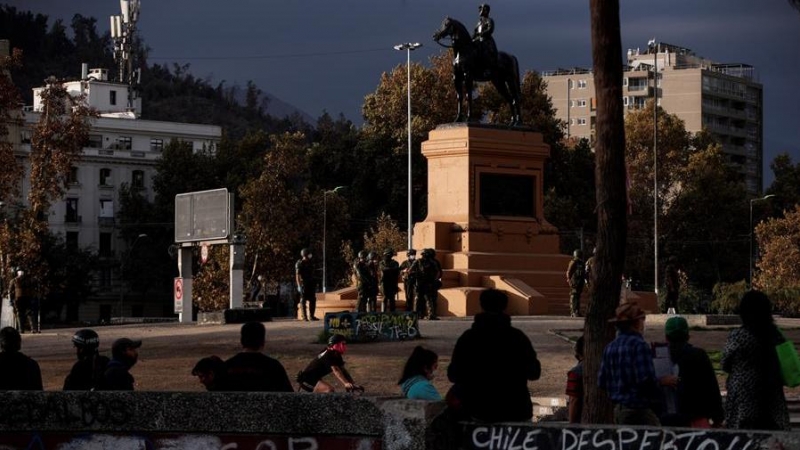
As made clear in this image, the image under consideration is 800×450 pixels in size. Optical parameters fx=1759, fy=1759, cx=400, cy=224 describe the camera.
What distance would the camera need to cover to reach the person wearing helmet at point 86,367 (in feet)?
48.6

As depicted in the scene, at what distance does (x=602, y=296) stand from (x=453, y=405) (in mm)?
6027

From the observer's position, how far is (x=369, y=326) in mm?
32500

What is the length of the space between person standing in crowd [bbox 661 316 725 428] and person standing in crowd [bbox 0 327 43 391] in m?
4.99

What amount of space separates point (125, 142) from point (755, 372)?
106112mm

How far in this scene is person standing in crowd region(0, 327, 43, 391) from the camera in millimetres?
14000

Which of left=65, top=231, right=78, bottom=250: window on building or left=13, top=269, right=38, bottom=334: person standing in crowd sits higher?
left=65, top=231, right=78, bottom=250: window on building

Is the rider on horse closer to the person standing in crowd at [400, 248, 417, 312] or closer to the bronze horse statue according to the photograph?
the bronze horse statue

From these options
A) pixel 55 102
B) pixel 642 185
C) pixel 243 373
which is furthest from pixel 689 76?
pixel 243 373

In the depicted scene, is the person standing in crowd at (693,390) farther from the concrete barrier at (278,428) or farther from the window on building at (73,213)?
the window on building at (73,213)

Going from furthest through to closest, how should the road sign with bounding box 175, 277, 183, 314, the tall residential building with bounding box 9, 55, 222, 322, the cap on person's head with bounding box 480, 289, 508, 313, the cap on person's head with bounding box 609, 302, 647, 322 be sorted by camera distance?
the tall residential building with bounding box 9, 55, 222, 322 → the road sign with bounding box 175, 277, 183, 314 → the cap on person's head with bounding box 609, 302, 647, 322 → the cap on person's head with bounding box 480, 289, 508, 313

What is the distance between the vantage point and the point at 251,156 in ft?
343

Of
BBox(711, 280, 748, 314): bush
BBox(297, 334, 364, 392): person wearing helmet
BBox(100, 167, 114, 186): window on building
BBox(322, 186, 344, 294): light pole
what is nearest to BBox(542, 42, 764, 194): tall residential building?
BBox(100, 167, 114, 186): window on building

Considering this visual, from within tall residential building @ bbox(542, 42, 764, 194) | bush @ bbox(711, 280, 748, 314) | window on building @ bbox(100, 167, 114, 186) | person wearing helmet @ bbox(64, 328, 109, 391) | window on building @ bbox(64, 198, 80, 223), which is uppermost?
tall residential building @ bbox(542, 42, 764, 194)

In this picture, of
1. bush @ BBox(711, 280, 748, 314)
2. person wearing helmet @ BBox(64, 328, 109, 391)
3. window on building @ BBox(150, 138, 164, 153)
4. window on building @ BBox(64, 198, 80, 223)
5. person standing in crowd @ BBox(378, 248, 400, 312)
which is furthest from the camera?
window on building @ BBox(150, 138, 164, 153)
